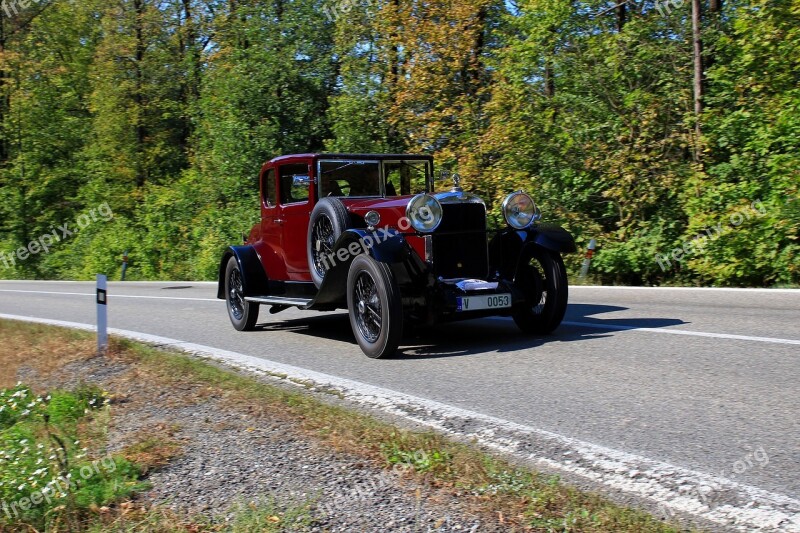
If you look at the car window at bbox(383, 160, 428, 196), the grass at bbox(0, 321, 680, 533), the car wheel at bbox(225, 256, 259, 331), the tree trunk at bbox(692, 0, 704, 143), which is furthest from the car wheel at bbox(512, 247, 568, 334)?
the tree trunk at bbox(692, 0, 704, 143)

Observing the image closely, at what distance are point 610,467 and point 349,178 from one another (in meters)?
5.48

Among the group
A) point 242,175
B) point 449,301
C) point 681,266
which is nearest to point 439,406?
point 449,301

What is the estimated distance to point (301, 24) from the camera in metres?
24.3

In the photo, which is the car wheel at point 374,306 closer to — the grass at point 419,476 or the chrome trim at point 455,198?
the chrome trim at point 455,198

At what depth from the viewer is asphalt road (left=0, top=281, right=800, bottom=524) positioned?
436 centimetres

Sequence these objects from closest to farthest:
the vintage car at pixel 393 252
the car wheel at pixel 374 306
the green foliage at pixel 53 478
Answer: the green foliage at pixel 53 478 < the car wheel at pixel 374 306 < the vintage car at pixel 393 252

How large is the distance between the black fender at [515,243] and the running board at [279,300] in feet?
6.73

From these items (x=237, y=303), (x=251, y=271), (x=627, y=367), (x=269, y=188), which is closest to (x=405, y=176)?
(x=269, y=188)

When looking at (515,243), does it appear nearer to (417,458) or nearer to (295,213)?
(295,213)

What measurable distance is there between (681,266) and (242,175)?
14.7 m

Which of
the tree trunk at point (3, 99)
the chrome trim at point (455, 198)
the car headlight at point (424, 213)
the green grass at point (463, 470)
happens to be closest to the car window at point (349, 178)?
the chrome trim at point (455, 198)

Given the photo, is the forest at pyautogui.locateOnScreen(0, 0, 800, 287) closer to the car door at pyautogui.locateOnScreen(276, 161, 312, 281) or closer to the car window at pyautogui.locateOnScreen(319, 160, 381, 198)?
A: the car window at pyautogui.locateOnScreen(319, 160, 381, 198)

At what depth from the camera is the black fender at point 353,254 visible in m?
7.12

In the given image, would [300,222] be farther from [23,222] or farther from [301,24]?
[23,222]
